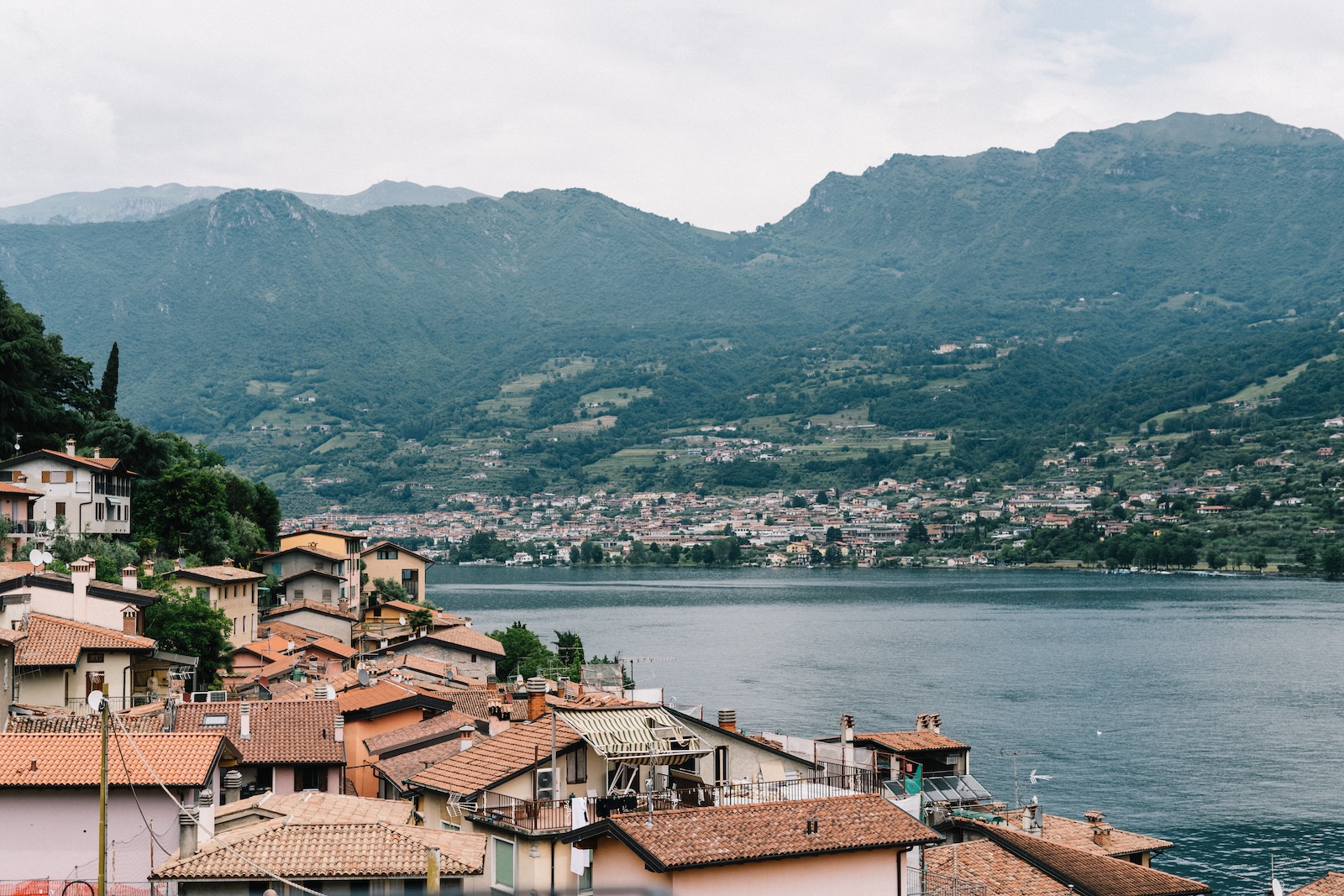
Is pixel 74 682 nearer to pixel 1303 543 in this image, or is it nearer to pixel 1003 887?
pixel 1003 887

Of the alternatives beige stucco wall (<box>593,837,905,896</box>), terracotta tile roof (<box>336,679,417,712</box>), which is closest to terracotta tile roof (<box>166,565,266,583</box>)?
terracotta tile roof (<box>336,679,417,712</box>)

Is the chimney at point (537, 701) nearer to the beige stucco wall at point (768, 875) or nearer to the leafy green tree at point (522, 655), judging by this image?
the beige stucco wall at point (768, 875)

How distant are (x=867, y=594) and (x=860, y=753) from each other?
13918 centimetres

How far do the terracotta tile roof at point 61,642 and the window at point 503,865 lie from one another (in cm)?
1302

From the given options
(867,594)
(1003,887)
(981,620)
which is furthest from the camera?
(867,594)

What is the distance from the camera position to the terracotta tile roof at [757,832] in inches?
546

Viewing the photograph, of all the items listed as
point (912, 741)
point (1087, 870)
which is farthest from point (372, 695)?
point (1087, 870)

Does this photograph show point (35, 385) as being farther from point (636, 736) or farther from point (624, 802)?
point (624, 802)

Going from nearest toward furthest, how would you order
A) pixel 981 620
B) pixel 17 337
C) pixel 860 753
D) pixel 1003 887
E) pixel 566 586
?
1. pixel 1003 887
2. pixel 860 753
3. pixel 17 337
4. pixel 981 620
5. pixel 566 586

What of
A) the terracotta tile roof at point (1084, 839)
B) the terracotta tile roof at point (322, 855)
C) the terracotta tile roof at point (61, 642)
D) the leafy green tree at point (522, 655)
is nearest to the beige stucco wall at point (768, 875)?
the terracotta tile roof at point (322, 855)

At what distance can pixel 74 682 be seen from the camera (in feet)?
91.3

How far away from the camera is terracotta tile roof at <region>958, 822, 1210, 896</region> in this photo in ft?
76.8

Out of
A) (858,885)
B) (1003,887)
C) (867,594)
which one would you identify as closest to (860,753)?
(1003,887)

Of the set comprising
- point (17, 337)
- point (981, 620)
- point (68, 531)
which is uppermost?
point (17, 337)
